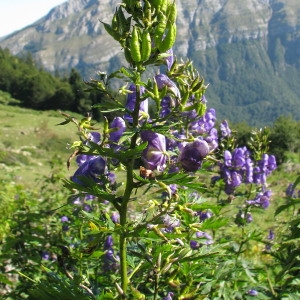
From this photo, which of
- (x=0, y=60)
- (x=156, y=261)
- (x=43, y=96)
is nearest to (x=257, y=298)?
(x=156, y=261)

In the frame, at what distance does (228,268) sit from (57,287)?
3.24 feet

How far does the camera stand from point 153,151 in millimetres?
1498

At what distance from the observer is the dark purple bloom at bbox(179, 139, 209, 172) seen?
159 cm

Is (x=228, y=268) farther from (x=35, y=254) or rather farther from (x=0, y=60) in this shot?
(x=0, y=60)

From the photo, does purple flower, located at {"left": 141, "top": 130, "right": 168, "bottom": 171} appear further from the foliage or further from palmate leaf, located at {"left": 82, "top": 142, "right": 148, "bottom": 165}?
the foliage

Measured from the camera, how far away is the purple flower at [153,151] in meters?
1.50

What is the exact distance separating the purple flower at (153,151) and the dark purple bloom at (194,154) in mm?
126

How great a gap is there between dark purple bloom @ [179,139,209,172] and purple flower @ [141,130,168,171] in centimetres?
13

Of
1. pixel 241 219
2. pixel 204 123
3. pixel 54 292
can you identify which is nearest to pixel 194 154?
pixel 54 292

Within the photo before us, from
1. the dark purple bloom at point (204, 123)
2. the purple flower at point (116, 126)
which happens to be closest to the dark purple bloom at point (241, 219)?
the dark purple bloom at point (204, 123)

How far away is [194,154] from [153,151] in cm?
18

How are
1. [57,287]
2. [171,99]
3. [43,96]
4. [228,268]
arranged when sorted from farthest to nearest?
[43,96] → [228,268] → [171,99] → [57,287]

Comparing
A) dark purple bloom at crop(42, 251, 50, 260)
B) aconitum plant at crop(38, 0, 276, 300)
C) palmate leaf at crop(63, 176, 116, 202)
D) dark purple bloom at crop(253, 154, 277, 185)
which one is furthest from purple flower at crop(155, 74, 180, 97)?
dark purple bloom at crop(253, 154, 277, 185)

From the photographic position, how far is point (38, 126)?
92.0ft
